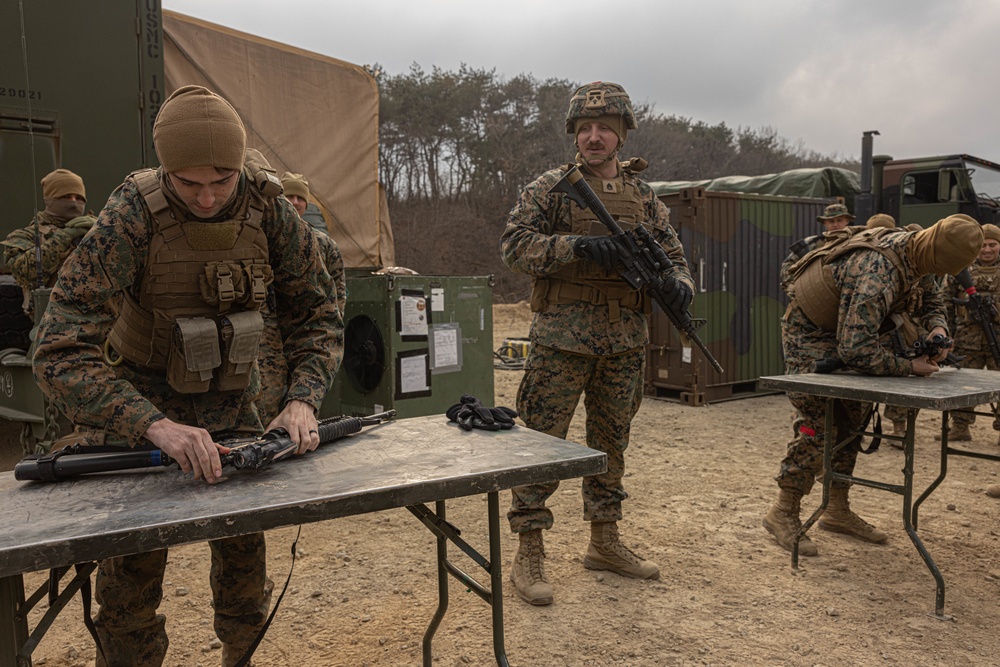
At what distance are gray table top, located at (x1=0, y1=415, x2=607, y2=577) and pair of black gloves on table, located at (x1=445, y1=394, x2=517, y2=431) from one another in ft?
0.35

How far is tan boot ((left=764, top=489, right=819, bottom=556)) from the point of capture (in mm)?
3791

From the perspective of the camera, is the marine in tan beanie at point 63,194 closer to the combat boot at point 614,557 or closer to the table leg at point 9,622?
the table leg at point 9,622

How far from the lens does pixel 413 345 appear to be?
5164mm

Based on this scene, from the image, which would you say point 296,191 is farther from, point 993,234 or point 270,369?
point 993,234

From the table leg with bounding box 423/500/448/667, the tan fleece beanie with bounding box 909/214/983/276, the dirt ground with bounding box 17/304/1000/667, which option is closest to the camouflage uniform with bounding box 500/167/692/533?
the dirt ground with bounding box 17/304/1000/667

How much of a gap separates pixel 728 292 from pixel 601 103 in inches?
203

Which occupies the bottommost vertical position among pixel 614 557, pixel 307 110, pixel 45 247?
pixel 614 557

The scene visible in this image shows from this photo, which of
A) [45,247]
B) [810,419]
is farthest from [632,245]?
[45,247]

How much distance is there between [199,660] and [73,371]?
1.53 meters

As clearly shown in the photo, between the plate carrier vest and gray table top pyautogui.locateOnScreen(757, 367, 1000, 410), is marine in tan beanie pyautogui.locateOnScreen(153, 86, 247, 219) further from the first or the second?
gray table top pyautogui.locateOnScreen(757, 367, 1000, 410)

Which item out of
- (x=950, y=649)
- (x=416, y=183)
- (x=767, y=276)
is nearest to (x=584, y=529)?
(x=950, y=649)

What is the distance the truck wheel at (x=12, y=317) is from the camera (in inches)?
191

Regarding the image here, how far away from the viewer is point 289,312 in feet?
7.60

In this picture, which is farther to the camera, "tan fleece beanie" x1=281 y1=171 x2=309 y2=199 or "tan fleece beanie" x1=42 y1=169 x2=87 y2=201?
"tan fleece beanie" x1=42 y1=169 x2=87 y2=201
